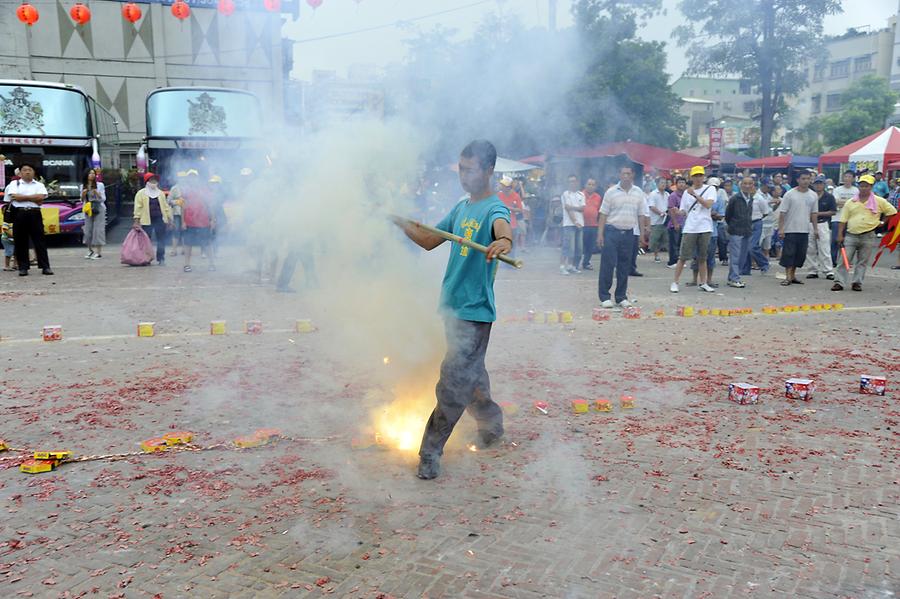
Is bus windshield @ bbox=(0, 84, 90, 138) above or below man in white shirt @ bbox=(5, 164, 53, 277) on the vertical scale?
above

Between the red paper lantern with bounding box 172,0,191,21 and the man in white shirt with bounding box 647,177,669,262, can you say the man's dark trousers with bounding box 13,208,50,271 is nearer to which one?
the red paper lantern with bounding box 172,0,191,21

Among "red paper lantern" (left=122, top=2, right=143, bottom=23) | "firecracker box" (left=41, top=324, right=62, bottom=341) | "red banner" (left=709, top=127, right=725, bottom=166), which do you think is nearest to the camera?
"firecracker box" (left=41, top=324, right=62, bottom=341)

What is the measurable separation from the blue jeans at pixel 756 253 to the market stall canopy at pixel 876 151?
7222 millimetres

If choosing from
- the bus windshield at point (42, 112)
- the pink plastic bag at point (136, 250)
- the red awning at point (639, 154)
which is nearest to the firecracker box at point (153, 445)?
the red awning at point (639, 154)

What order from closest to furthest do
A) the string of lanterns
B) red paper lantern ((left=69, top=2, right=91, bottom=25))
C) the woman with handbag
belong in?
the string of lanterns → the woman with handbag → red paper lantern ((left=69, top=2, right=91, bottom=25))

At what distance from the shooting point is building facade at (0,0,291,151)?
27.4 ft

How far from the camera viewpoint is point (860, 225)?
36.4ft

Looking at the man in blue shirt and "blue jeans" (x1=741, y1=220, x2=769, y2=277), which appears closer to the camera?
the man in blue shirt

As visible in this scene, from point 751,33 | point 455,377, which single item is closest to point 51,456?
point 455,377

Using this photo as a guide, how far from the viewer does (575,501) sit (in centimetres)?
385

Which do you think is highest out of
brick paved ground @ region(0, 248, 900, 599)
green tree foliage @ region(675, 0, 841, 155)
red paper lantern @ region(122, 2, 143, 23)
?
red paper lantern @ region(122, 2, 143, 23)

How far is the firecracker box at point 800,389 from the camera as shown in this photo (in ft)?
18.6

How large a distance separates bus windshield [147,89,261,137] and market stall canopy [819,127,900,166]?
16401mm

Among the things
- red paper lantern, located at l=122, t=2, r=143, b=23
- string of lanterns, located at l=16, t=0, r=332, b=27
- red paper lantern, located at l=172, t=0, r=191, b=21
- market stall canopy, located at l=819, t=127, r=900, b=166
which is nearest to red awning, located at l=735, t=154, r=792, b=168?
market stall canopy, located at l=819, t=127, r=900, b=166
